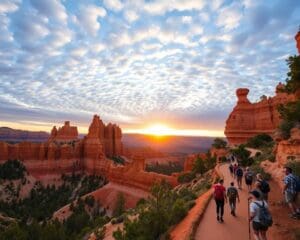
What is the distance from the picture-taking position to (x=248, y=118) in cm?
5259

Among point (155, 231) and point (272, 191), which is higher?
point (272, 191)

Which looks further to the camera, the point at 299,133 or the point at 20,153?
the point at 20,153

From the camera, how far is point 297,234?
8.46 metres

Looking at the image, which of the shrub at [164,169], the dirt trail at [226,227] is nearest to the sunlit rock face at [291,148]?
the dirt trail at [226,227]

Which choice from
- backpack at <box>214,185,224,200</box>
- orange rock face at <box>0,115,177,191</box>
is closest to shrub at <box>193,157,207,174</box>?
orange rock face at <box>0,115,177,191</box>

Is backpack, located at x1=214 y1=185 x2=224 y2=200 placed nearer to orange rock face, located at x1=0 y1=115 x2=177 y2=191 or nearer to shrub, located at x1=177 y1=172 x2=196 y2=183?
shrub, located at x1=177 y1=172 x2=196 y2=183

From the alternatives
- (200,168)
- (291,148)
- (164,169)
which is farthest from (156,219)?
(164,169)

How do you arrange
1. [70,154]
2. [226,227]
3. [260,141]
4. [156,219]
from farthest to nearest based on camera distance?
[70,154] < [260,141] < [156,219] < [226,227]

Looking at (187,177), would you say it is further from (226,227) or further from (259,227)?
(259,227)

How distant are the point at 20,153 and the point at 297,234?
82.2 m

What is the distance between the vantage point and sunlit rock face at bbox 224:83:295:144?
4875 centimetres

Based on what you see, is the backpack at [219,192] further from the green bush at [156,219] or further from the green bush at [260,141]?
the green bush at [260,141]

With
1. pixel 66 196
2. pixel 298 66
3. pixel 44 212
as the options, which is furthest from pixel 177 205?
pixel 66 196

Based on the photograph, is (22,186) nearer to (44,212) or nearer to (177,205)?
(44,212)
